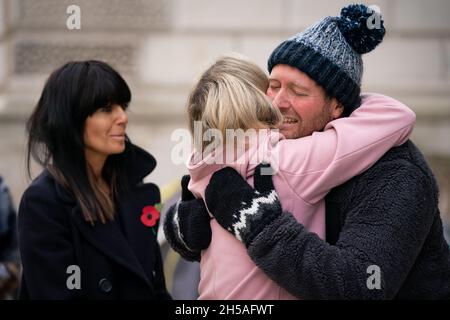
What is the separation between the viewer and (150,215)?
305 centimetres

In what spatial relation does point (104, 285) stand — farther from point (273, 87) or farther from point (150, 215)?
point (273, 87)

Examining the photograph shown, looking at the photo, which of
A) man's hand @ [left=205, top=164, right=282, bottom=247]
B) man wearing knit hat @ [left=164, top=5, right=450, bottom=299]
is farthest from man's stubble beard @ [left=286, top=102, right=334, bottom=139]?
man's hand @ [left=205, top=164, right=282, bottom=247]

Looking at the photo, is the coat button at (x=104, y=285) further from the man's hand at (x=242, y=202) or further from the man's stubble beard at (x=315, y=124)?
the man's stubble beard at (x=315, y=124)

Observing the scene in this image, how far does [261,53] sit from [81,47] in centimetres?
144

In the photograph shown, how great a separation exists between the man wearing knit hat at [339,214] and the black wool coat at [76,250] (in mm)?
595

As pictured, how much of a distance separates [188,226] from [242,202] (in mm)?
249

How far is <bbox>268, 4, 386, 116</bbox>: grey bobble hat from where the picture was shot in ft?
7.08

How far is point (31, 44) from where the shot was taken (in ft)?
19.8

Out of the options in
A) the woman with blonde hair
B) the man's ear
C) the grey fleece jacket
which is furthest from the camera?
the man's ear

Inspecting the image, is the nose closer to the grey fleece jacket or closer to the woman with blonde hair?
the woman with blonde hair

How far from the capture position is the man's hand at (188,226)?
2127 mm

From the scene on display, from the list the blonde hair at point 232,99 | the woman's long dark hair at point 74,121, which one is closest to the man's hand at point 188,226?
the blonde hair at point 232,99

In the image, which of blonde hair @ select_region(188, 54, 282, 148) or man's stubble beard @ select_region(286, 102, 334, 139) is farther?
man's stubble beard @ select_region(286, 102, 334, 139)

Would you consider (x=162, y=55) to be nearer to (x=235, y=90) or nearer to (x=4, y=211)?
(x=4, y=211)
